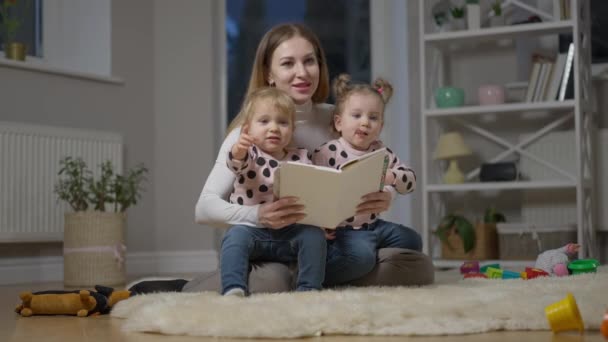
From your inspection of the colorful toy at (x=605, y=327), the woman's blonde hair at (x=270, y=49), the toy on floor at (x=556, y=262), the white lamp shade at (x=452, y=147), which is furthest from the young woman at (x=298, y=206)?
the white lamp shade at (x=452, y=147)

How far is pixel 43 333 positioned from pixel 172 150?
2.53 meters

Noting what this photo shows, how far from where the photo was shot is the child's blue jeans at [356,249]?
224 centimetres

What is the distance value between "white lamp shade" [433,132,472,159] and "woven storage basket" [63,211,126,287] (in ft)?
5.51

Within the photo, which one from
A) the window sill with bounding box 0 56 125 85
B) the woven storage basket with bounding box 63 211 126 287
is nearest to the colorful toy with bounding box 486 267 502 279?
the woven storage basket with bounding box 63 211 126 287

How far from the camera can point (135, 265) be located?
415cm

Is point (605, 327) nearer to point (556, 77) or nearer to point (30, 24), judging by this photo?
point (556, 77)

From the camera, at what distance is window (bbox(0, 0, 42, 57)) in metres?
4.05

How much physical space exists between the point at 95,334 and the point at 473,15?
297 centimetres

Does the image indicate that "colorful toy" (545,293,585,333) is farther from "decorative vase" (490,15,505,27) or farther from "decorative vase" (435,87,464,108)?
"decorative vase" (490,15,505,27)

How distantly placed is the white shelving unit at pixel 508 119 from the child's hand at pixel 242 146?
2.24 metres

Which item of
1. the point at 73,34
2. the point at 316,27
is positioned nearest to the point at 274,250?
the point at 73,34

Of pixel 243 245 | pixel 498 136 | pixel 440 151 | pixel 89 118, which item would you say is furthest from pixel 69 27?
pixel 243 245

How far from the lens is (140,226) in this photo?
4.20m

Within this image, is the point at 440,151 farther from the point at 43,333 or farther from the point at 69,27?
the point at 43,333
